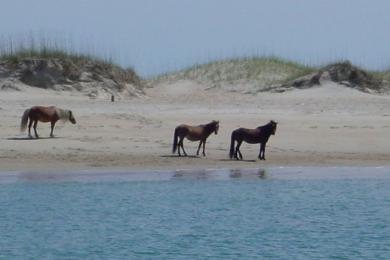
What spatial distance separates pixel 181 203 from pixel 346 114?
980 cm

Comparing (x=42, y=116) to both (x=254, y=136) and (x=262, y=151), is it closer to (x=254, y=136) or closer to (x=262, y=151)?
(x=254, y=136)

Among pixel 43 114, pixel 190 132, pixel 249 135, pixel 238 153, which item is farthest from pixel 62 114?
pixel 249 135

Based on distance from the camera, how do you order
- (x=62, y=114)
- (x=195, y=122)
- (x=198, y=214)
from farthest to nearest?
(x=195, y=122)
(x=62, y=114)
(x=198, y=214)

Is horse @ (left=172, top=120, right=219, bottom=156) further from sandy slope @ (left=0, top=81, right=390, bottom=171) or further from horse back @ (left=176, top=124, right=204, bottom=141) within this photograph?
sandy slope @ (left=0, top=81, right=390, bottom=171)

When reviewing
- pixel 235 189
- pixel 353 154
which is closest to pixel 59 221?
pixel 235 189

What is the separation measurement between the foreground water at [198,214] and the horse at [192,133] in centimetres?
136

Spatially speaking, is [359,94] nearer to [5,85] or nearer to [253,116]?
[253,116]

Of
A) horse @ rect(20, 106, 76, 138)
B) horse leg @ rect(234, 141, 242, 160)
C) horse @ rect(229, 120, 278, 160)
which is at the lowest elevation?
horse leg @ rect(234, 141, 242, 160)

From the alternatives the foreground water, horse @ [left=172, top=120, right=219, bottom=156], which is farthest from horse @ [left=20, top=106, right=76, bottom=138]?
the foreground water

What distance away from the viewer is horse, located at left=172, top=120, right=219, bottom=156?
2258 centimetres

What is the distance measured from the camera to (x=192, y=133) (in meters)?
22.6

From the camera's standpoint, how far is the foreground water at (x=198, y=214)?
586 inches

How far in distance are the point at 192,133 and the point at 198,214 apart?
4974 mm

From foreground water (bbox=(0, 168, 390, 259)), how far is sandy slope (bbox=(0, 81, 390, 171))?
116 centimetres
